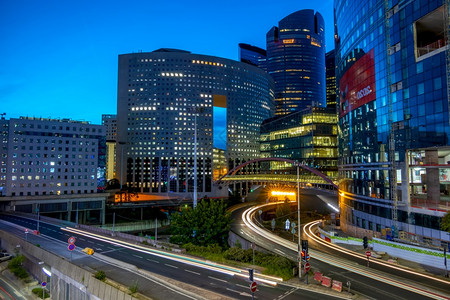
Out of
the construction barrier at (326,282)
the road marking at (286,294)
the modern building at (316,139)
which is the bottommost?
the road marking at (286,294)

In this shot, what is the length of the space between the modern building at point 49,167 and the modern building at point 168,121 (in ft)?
137

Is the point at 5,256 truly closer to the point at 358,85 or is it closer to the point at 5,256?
the point at 5,256

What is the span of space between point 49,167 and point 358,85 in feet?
308

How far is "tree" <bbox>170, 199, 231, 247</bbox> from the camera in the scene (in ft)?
152

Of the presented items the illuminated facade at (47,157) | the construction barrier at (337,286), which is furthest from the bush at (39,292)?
the illuminated facade at (47,157)

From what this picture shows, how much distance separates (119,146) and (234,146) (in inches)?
2416

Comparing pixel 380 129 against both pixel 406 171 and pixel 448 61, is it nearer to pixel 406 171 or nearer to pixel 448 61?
pixel 406 171

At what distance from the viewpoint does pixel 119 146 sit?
14838cm

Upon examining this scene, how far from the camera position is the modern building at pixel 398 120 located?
39.1 metres

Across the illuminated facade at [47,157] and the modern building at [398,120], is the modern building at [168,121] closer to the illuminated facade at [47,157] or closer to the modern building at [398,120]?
the illuminated facade at [47,157]

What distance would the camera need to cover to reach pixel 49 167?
96.5 m

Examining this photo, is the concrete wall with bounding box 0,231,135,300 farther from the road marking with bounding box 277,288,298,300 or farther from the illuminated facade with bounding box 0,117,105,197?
the illuminated facade with bounding box 0,117,105,197

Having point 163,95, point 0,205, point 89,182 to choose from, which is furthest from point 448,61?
point 163,95

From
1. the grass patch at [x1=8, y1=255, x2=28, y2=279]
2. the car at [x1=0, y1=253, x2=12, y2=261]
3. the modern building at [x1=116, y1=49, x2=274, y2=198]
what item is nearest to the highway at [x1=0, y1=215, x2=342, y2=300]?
the grass patch at [x1=8, y1=255, x2=28, y2=279]
